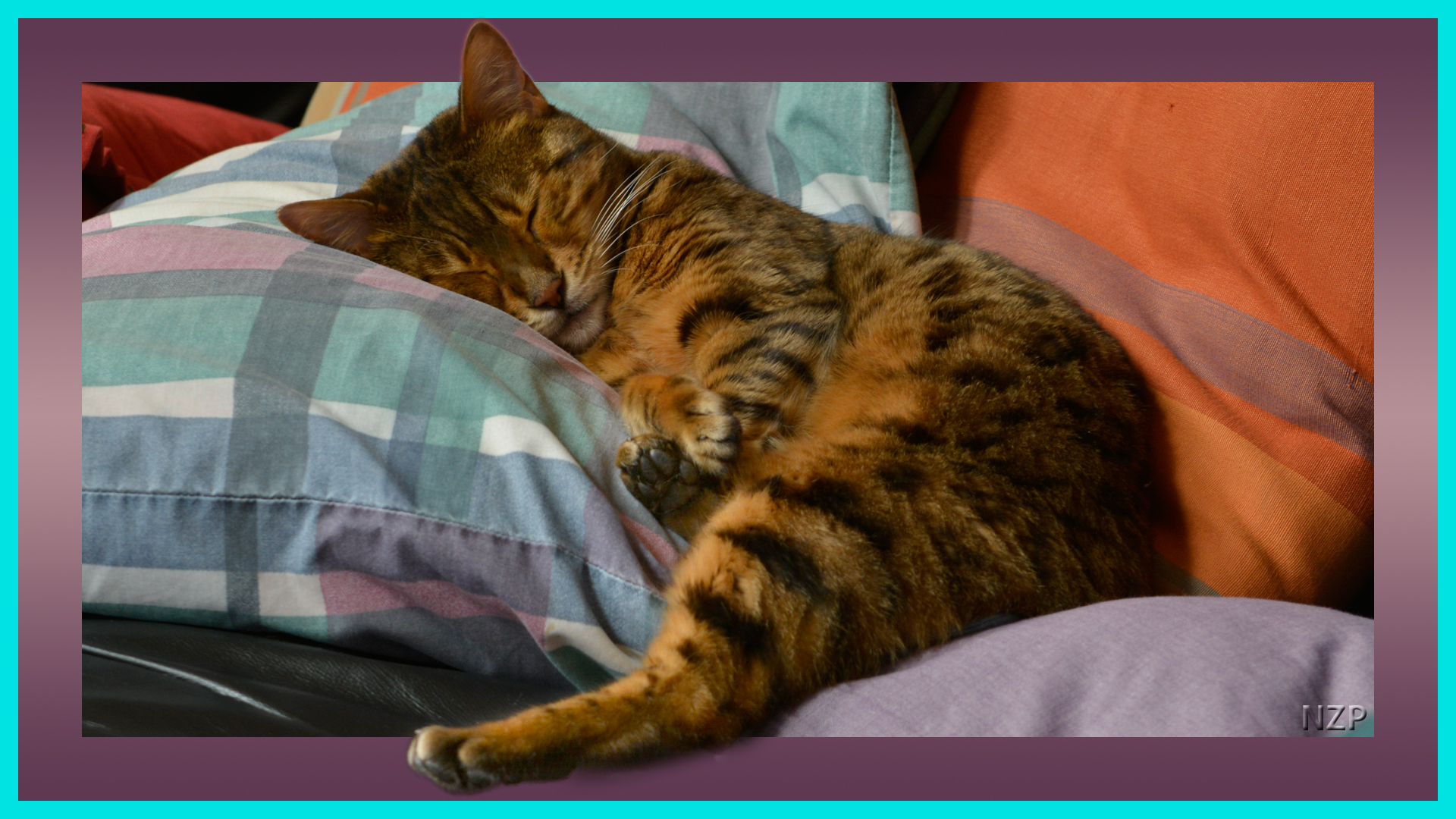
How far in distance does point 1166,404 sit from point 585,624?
0.85m

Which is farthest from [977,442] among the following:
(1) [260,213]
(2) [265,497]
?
(1) [260,213]

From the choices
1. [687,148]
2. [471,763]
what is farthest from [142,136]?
[471,763]

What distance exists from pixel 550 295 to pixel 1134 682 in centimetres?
90

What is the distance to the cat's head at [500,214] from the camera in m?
1.30

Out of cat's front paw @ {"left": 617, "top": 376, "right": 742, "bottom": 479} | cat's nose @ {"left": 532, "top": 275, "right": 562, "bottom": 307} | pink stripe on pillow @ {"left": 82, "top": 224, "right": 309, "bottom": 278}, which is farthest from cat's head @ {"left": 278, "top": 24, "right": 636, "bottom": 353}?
cat's front paw @ {"left": 617, "top": 376, "right": 742, "bottom": 479}

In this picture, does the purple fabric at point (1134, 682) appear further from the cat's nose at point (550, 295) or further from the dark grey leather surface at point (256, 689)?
the cat's nose at point (550, 295)

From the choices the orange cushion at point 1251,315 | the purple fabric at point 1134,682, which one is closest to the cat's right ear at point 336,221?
the purple fabric at point 1134,682

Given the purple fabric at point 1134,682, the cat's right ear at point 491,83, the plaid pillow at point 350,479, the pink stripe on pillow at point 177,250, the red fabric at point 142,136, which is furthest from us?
the red fabric at point 142,136

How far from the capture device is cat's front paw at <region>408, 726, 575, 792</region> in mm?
805

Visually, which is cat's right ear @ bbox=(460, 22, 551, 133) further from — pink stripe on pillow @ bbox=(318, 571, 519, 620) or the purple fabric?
the purple fabric

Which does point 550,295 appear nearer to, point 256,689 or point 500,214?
point 500,214

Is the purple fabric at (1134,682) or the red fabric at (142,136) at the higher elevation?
the red fabric at (142,136)

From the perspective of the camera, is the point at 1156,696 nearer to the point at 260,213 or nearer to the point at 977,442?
the point at 977,442

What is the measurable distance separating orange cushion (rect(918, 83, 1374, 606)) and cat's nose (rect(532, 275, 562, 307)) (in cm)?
81
